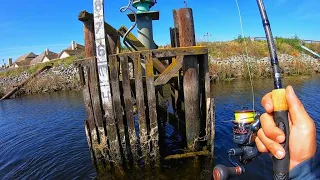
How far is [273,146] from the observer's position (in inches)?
57.8

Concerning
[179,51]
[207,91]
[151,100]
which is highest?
[179,51]

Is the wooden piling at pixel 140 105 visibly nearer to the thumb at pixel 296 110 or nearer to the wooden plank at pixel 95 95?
the wooden plank at pixel 95 95

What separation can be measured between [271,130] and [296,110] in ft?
0.65

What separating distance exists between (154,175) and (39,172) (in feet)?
11.5

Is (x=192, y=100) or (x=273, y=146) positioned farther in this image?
(x=192, y=100)

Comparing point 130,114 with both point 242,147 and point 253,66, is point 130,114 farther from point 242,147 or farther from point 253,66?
point 253,66

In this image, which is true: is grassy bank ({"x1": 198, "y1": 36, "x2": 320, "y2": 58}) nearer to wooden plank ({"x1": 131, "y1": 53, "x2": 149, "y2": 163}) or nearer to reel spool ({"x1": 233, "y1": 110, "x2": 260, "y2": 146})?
wooden plank ({"x1": 131, "y1": 53, "x2": 149, "y2": 163})

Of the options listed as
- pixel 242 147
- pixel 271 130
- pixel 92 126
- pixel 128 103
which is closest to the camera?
pixel 271 130

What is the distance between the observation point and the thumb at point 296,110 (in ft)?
4.46

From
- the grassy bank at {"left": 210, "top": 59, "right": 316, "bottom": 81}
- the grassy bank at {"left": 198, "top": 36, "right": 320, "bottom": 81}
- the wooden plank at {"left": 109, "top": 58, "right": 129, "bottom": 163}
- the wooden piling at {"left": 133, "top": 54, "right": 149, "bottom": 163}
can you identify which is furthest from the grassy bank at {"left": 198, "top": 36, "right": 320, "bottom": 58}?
the wooden plank at {"left": 109, "top": 58, "right": 129, "bottom": 163}

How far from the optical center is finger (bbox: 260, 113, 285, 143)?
56.1 inches

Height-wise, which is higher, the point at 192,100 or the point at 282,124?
the point at 282,124

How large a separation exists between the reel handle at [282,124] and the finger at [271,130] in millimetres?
24

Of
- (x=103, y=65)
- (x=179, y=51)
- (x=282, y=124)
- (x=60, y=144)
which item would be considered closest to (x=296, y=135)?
(x=282, y=124)
